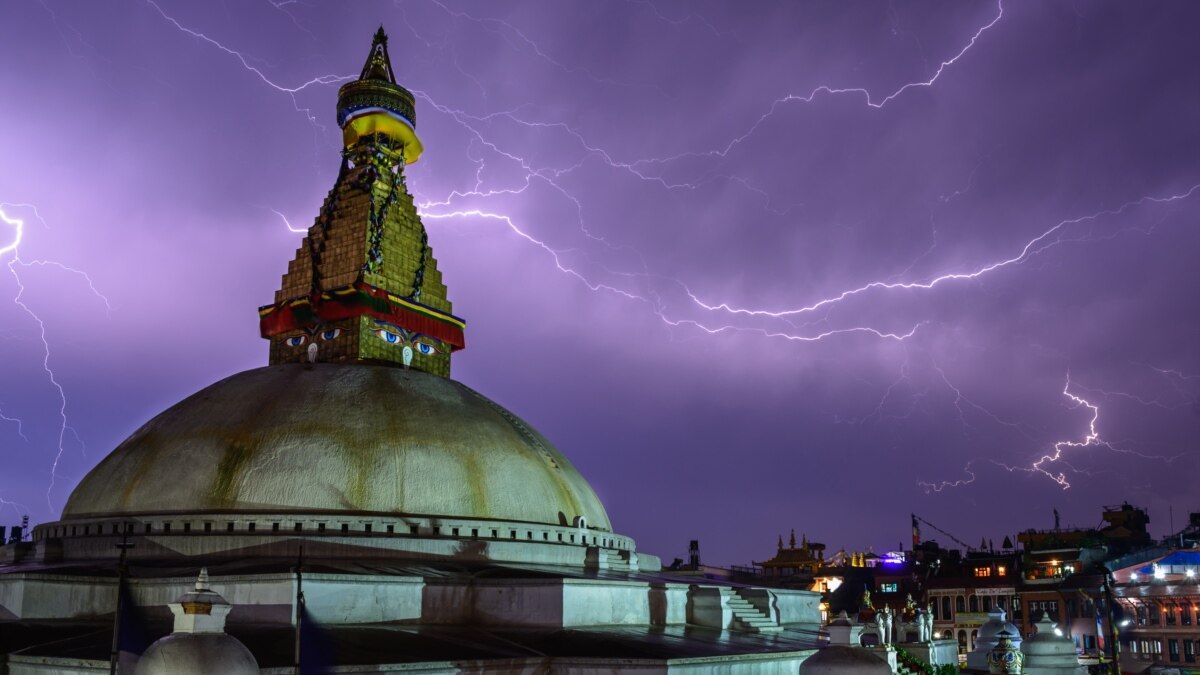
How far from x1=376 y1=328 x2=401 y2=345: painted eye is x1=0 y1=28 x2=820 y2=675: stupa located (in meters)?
0.09

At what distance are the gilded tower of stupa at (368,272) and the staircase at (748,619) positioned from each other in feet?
38.0

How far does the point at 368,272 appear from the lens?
28.7m

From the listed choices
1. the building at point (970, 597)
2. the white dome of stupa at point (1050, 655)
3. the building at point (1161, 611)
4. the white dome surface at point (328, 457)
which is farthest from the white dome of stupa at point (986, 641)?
the building at point (970, 597)

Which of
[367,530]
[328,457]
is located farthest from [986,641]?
[328,457]

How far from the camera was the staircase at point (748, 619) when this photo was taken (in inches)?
912

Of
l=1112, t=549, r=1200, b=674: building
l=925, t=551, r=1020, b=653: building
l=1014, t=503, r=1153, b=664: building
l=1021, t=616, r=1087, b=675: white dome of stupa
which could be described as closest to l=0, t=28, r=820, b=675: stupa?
l=1021, t=616, r=1087, b=675: white dome of stupa

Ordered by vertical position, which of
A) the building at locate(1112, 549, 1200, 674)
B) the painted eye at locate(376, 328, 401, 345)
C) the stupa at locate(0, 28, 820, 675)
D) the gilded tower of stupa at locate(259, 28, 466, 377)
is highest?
the gilded tower of stupa at locate(259, 28, 466, 377)

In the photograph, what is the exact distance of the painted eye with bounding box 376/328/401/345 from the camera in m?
28.5

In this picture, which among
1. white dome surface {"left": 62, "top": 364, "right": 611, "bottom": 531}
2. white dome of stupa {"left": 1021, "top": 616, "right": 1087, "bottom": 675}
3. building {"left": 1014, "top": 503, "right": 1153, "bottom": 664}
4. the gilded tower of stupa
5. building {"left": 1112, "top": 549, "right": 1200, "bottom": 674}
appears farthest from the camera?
building {"left": 1014, "top": 503, "right": 1153, "bottom": 664}

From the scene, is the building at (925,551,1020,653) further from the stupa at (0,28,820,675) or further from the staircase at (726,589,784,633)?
the staircase at (726,589,784,633)

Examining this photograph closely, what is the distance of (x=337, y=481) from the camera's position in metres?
22.5

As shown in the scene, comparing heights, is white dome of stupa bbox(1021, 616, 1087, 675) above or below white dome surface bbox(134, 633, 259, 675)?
below

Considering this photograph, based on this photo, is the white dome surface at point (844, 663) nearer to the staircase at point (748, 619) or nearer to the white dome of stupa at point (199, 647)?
the white dome of stupa at point (199, 647)

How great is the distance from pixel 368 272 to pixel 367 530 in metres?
9.28
